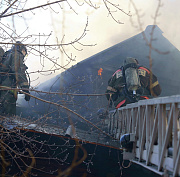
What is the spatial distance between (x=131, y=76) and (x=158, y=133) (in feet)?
9.16

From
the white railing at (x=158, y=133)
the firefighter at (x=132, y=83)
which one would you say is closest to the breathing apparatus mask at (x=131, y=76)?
the firefighter at (x=132, y=83)

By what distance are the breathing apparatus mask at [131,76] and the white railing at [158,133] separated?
91cm

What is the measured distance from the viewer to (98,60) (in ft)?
40.0

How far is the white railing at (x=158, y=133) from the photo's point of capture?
10.5 ft

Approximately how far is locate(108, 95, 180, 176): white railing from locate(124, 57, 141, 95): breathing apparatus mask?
2.98ft

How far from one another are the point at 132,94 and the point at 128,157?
2000 millimetres

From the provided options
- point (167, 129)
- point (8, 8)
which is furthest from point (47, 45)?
point (167, 129)

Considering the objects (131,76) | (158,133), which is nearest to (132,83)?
(131,76)

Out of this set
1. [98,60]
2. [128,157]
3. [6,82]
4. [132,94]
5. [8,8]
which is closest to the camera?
[8,8]

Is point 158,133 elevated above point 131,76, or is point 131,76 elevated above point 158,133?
point 131,76

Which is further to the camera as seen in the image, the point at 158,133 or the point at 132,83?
the point at 132,83

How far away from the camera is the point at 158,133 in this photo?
12.3 feet

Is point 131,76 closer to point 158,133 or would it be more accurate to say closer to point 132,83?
point 132,83

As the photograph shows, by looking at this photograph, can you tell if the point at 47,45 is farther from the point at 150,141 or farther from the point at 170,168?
the point at 170,168
